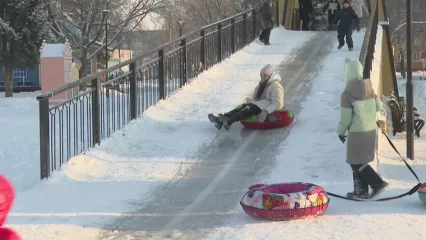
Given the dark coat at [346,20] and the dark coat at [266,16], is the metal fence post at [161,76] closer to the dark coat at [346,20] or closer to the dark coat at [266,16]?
the dark coat at [346,20]

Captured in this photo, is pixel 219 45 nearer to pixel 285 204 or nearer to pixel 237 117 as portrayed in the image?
pixel 237 117

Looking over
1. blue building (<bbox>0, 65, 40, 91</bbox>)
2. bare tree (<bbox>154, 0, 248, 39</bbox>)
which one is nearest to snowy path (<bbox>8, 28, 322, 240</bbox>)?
bare tree (<bbox>154, 0, 248, 39</bbox>)

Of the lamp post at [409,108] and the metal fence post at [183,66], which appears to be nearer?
the lamp post at [409,108]

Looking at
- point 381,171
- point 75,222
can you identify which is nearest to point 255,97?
point 381,171

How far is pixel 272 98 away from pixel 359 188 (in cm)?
403

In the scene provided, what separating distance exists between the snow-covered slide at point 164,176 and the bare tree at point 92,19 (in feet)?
107

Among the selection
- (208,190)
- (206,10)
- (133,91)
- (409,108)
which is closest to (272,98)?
(133,91)

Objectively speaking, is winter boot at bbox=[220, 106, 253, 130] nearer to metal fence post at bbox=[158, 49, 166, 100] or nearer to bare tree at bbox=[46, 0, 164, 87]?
metal fence post at bbox=[158, 49, 166, 100]

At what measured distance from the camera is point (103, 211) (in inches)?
309

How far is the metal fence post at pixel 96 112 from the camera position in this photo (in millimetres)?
11133

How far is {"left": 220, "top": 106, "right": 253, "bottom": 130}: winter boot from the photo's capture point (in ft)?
39.1

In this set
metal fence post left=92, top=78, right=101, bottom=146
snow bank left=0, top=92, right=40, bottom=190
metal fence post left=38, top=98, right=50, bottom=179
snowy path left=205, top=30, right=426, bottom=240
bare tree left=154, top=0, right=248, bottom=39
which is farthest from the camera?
bare tree left=154, top=0, right=248, bottom=39

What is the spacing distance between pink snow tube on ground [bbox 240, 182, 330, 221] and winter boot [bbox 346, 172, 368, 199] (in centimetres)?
74

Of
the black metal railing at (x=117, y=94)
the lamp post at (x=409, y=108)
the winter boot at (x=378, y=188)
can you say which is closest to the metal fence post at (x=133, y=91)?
the black metal railing at (x=117, y=94)
